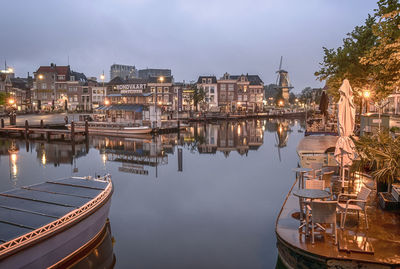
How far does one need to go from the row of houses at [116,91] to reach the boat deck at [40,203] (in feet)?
202

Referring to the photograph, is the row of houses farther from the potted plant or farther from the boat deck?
the potted plant

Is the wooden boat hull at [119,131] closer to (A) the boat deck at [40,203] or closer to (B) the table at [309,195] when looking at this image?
(A) the boat deck at [40,203]

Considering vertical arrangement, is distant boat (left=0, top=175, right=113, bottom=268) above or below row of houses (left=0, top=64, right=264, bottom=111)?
below

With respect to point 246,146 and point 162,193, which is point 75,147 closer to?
point 246,146

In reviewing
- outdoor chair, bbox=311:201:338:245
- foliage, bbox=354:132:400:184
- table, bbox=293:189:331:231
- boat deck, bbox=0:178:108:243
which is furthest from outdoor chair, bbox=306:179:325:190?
boat deck, bbox=0:178:108:243

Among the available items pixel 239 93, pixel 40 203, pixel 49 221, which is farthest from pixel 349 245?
pixel 239 93

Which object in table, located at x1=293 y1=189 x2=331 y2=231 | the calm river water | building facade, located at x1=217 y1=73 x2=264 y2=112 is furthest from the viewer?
building facade, located at x1=217 y1=73 x2=264 y2=112

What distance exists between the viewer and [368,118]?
2030 cm

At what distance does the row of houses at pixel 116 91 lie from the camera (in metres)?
82.2

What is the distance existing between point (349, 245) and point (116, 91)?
7073 cm

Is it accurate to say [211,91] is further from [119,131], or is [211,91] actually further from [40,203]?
[40,203]

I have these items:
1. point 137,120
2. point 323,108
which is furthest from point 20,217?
point 137,120

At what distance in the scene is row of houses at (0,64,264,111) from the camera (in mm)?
82188

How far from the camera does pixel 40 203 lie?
1028 centimetres
